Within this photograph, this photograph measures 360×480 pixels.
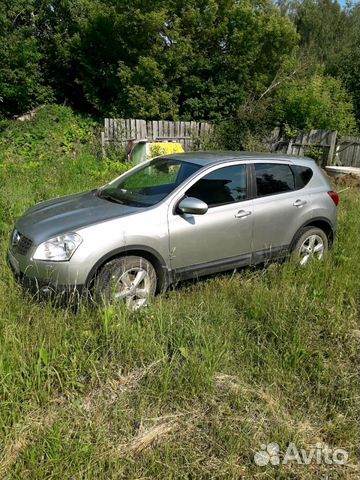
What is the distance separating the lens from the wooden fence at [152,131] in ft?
40.0

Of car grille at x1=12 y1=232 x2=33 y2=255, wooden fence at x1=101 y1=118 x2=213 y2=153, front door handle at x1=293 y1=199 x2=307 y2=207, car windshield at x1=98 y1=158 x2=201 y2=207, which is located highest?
wooden fence at x1=101 y1=118 x2=213 y2=153

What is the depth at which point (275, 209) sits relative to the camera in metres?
4.81

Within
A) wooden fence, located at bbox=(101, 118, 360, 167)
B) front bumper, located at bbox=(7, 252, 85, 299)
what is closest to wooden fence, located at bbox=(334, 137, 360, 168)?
wooden fence, located at bbox=(101, 118, 360, 167)

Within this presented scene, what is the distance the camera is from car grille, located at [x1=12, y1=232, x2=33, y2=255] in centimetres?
377

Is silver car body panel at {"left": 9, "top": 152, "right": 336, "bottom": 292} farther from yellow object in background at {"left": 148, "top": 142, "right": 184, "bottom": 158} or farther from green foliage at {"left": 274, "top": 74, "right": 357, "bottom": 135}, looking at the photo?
Answer: green foliage at {"left": 274, "top": 74, "right": 357, "bottom": 135}

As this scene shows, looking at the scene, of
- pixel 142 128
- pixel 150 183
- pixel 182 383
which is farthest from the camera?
pixel 142 128

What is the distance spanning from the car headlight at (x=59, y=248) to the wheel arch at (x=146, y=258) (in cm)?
26

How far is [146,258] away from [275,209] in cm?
179

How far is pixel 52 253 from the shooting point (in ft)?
11.8

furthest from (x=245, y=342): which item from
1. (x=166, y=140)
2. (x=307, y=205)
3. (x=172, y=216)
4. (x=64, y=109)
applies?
(x=64, y=109)

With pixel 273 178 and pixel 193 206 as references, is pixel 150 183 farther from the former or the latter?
pixel 273 178

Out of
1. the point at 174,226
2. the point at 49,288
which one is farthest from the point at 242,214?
the point at 49,288

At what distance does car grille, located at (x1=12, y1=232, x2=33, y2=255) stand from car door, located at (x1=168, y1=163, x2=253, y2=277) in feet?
4.52

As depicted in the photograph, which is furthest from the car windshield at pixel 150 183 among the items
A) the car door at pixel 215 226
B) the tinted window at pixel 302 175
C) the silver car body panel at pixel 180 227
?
the tinted window at pixel 302 175
